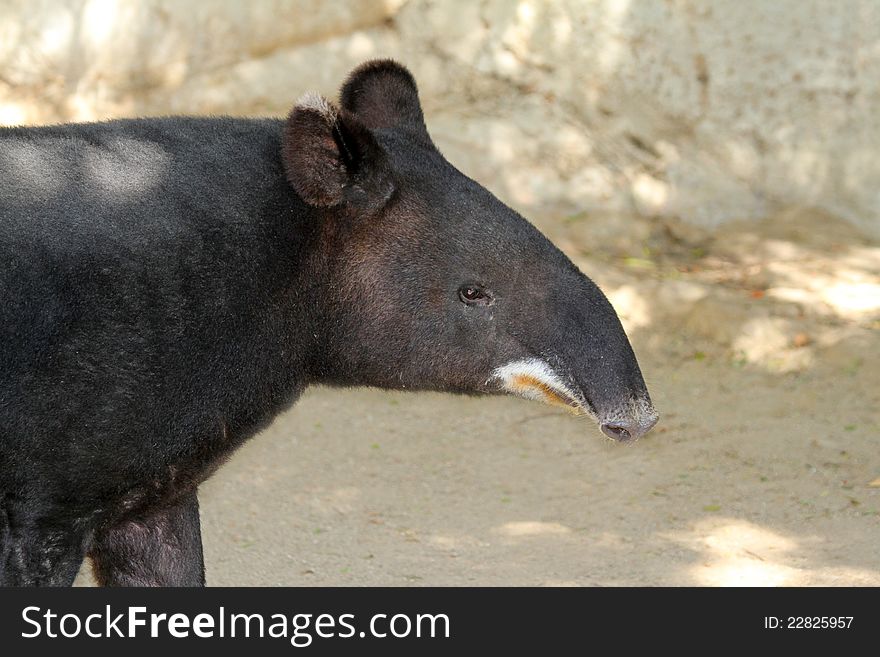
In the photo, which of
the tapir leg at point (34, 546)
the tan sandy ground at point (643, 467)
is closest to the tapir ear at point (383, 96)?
the tapir leg at point (34, 546)

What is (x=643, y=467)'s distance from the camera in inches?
365

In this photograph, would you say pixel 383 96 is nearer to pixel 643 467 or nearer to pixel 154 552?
pixel 154 552

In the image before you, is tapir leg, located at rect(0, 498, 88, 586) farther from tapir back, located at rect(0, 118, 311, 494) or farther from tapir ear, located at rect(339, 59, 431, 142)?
tapir ear, located at rect(339, 59, 431, 142)

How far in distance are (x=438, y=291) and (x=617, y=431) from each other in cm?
99

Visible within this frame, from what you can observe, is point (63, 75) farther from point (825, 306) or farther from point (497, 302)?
point (497, 302)

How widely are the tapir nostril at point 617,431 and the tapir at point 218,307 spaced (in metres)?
0.01

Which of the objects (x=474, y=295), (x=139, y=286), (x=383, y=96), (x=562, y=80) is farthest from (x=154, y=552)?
(x=562, y=80)

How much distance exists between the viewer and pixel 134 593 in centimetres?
594

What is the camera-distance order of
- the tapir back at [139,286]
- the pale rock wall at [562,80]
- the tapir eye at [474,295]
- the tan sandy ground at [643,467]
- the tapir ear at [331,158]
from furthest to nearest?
the pale rock wall at [562,80], the tan sandy ground at [643,467], the tapir eye at [474,295], the tapir ear at [331,158], the tapir back at [139,286]

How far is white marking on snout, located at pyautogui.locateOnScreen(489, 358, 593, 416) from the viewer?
557cm

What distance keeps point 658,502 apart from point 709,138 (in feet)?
17.4

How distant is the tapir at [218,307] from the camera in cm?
518

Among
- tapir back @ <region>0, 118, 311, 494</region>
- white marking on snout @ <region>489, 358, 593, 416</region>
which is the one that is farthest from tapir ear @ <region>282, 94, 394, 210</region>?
white marking on snout @ <region>489, 358, 593, 416</region>

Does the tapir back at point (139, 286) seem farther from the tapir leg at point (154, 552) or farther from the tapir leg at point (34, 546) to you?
the tapir leg at point (154, 552)
